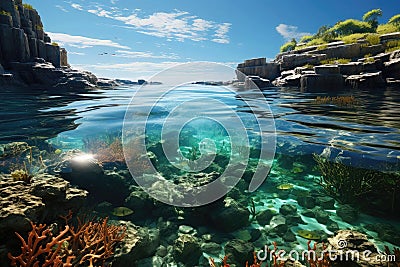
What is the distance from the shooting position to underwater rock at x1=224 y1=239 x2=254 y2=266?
438 centimetres

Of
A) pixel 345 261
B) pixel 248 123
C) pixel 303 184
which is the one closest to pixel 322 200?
pixel 303 184

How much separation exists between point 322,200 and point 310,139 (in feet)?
8.78

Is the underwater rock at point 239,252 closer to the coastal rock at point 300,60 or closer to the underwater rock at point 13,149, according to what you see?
the underwater rock at point 13,149

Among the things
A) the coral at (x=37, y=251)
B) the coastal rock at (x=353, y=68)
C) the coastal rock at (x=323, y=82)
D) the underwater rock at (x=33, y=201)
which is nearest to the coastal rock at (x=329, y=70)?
the coastal rock at (x=323, y=82)

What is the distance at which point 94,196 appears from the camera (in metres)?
6.18

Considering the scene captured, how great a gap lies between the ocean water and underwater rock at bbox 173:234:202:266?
2076 mm

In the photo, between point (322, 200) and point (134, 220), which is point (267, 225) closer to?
point (322, 200)

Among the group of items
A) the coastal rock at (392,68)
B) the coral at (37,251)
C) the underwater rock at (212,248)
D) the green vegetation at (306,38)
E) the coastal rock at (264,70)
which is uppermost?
the green vegetation at (306,38)

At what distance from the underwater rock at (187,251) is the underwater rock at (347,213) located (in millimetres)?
4596

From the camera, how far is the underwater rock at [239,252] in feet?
14.4

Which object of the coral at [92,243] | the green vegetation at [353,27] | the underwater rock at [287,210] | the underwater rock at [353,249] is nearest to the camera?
the coral at [92,243]

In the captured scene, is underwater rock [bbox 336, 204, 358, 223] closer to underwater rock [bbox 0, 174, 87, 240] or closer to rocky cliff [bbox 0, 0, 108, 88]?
underwater rock [bbox 0, 174, 87, 240]

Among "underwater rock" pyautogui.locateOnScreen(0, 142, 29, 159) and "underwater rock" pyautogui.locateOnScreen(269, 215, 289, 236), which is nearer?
"underwater rock" pyautogui.locateOnScreen(269, 215, 289, 236)

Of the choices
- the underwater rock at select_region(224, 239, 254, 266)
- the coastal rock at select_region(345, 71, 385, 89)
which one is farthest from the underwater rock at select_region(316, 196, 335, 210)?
the coastal rock at select_region(345, 71, 385, 89)
